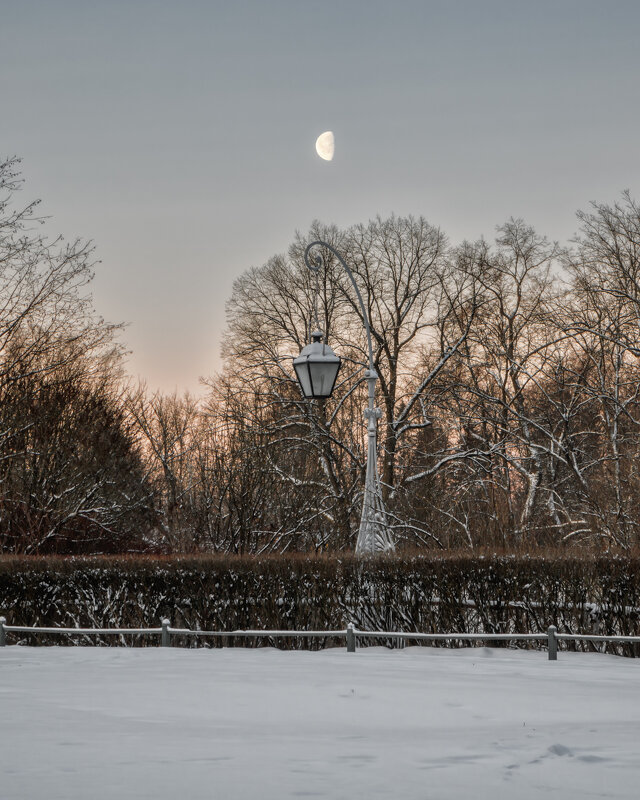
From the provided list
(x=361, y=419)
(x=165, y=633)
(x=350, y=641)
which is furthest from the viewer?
(x=361, y=419)

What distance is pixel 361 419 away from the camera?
28.7m

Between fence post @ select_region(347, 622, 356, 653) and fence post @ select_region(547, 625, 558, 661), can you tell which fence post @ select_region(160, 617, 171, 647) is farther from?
fence post @ select_region(547, 625, 558, 661)

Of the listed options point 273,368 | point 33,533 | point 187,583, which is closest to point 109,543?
point 33,533

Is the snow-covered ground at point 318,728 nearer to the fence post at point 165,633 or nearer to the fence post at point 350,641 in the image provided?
the fence post at point 350,641

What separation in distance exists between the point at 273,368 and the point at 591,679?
71.6 feet

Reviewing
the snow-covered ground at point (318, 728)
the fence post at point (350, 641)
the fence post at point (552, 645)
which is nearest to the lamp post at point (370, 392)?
the fence post at point (350, 641)

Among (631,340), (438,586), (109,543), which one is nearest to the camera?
(438,586)

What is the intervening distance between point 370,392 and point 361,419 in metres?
15.4

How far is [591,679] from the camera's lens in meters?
9.88

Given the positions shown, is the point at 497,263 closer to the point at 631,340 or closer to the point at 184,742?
the point at 631,340

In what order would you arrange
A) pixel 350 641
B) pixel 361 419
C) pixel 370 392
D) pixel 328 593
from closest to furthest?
pixel 350 641, pixel 370 392, pixel 328 593, pixel 361 419

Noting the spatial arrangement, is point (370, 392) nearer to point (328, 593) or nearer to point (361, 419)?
point (328, 593)

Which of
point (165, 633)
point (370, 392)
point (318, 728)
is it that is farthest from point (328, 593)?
point (318, 728)

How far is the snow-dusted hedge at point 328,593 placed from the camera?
12617 mm
